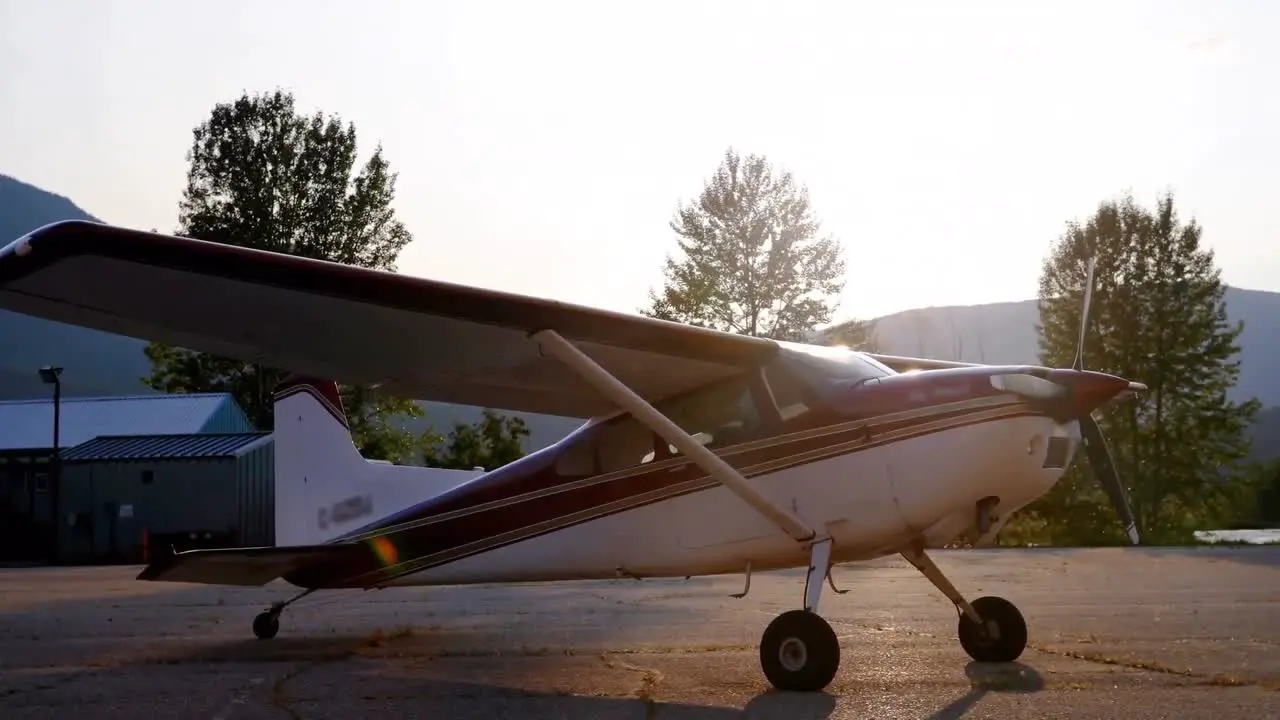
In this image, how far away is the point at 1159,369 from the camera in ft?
143

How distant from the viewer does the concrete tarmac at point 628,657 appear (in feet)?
19.5

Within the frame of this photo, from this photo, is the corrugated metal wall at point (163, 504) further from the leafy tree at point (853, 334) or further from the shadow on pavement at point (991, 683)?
the shadow on pavement at point (991, 683)

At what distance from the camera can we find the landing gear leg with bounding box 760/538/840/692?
6.51m

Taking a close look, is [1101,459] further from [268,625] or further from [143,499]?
[143,499]

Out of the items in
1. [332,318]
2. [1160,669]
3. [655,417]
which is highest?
[332,318]

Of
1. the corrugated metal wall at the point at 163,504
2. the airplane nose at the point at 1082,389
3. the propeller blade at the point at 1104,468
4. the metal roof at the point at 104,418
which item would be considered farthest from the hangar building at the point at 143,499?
the airplane nose at the point at 1082,389

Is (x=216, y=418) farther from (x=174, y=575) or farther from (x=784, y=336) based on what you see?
(x=174, y=575)

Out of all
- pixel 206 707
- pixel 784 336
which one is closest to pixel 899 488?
pixel 206 707

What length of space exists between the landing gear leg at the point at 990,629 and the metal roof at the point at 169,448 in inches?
1231

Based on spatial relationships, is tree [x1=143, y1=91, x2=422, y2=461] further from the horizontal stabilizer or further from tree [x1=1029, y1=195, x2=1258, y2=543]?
the horizontal stabilizer

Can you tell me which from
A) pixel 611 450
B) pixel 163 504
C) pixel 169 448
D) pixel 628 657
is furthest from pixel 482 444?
pixel 628 657

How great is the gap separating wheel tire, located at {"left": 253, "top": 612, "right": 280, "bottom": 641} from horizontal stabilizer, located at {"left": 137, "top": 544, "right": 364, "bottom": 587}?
0.34 meters

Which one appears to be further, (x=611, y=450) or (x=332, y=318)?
(x=611, y=450)

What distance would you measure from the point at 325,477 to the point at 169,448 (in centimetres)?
2957
